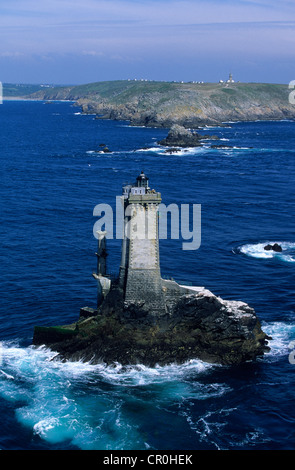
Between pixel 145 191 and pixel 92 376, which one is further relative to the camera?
pixel 145 191

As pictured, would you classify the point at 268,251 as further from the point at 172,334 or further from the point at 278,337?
the point at 172,334

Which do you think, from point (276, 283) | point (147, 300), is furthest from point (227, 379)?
point (276, 283)

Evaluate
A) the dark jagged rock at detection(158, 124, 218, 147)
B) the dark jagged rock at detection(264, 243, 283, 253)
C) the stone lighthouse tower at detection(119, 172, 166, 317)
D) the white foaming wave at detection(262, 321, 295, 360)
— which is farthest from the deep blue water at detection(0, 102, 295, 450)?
the dark jagged rock at detection(158, 124, 218, 147)

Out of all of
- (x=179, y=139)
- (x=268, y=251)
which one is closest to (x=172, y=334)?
(x=268, y=251)
